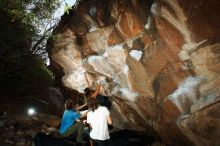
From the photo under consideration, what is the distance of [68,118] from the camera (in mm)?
7922

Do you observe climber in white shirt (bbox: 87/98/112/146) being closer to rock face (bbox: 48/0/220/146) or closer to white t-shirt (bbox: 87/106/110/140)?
white t-shirt (bbox: 87/106/110/140)

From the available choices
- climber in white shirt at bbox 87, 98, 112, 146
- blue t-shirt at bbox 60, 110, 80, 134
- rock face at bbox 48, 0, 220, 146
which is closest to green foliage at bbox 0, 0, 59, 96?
rock face at bbox 48, 0, 220, 146

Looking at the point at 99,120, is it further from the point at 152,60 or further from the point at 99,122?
the point at 152,60

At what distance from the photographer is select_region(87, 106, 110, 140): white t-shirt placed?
6.62 metres

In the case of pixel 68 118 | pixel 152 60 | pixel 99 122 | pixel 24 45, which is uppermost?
pixel 24 45

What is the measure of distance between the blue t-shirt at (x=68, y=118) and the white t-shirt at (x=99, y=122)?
119 centimetres

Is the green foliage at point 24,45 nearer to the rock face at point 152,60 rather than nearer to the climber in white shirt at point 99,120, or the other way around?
the rock face at point 152,60

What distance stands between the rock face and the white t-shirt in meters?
2.55

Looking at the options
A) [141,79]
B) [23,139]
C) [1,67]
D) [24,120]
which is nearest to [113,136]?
[141,79]

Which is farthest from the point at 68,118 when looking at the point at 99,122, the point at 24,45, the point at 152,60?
the point at 24,45

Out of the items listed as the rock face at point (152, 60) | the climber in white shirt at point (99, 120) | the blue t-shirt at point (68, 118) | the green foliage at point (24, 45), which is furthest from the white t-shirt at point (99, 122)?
→ the green foliage at point (24, 45)

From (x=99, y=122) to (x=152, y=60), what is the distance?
295cm

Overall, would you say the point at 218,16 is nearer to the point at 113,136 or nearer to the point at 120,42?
the point at 120,42

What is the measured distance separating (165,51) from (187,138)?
2546 millimetres
